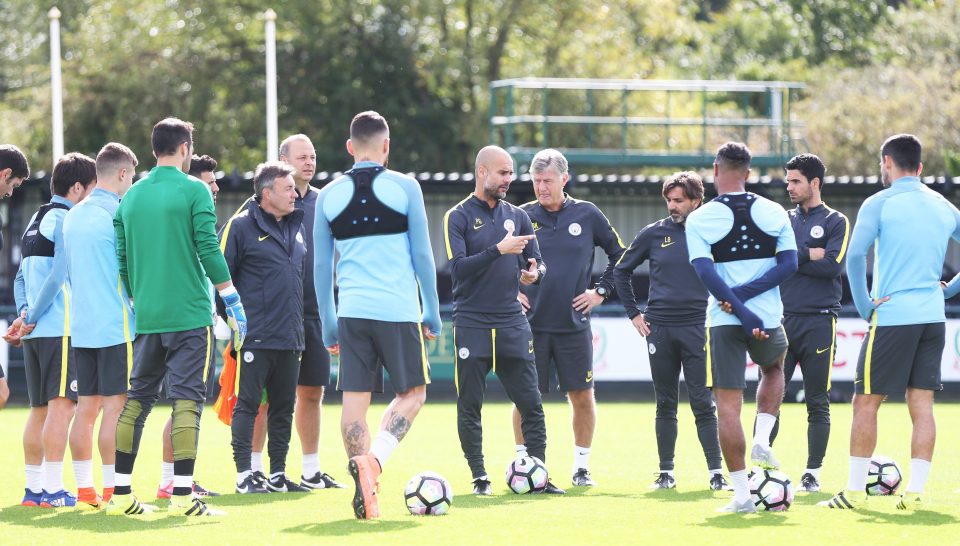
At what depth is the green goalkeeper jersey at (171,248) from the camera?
8172 mm

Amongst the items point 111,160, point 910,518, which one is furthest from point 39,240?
point 910,518

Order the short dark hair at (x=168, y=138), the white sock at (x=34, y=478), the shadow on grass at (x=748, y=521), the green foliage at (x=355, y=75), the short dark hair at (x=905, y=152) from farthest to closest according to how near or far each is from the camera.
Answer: the green foliage at (x=355, y=75)
the white sock at (x=34, y=478)
the short dark hair at (x=905, y=152)
the short dark hair at (x=168, y=138)
the shadow on grass at (x=748, y=521)

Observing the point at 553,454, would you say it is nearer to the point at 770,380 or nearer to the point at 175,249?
the point at 770,380

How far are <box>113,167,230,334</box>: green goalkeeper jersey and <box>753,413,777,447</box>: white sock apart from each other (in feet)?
11.5

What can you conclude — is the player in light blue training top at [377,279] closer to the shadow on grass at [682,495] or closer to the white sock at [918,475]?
the shadow on grass at [682,495]

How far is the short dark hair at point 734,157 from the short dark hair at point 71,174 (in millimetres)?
3966

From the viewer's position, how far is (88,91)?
123ft

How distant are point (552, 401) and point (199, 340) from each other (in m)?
11.3

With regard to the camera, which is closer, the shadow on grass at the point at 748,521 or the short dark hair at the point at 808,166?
the shadow on grass at the point at 748,521

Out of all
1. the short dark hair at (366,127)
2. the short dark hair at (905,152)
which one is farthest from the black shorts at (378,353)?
the short dark hair at (905,152)

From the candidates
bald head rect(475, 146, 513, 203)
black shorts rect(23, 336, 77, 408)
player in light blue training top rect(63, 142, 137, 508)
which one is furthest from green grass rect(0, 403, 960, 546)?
bald head rect(475, 146, 513, 203)

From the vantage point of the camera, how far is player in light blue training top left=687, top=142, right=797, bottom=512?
27.2 feet

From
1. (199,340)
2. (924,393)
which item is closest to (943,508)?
(924,393)

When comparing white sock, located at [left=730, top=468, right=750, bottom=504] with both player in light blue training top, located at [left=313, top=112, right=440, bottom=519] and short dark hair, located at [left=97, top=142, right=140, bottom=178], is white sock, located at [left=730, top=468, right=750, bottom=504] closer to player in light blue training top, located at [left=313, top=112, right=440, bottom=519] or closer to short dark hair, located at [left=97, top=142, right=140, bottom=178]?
player in light blue training top, located at [left=313, top=112, right=440, bottom=519]
